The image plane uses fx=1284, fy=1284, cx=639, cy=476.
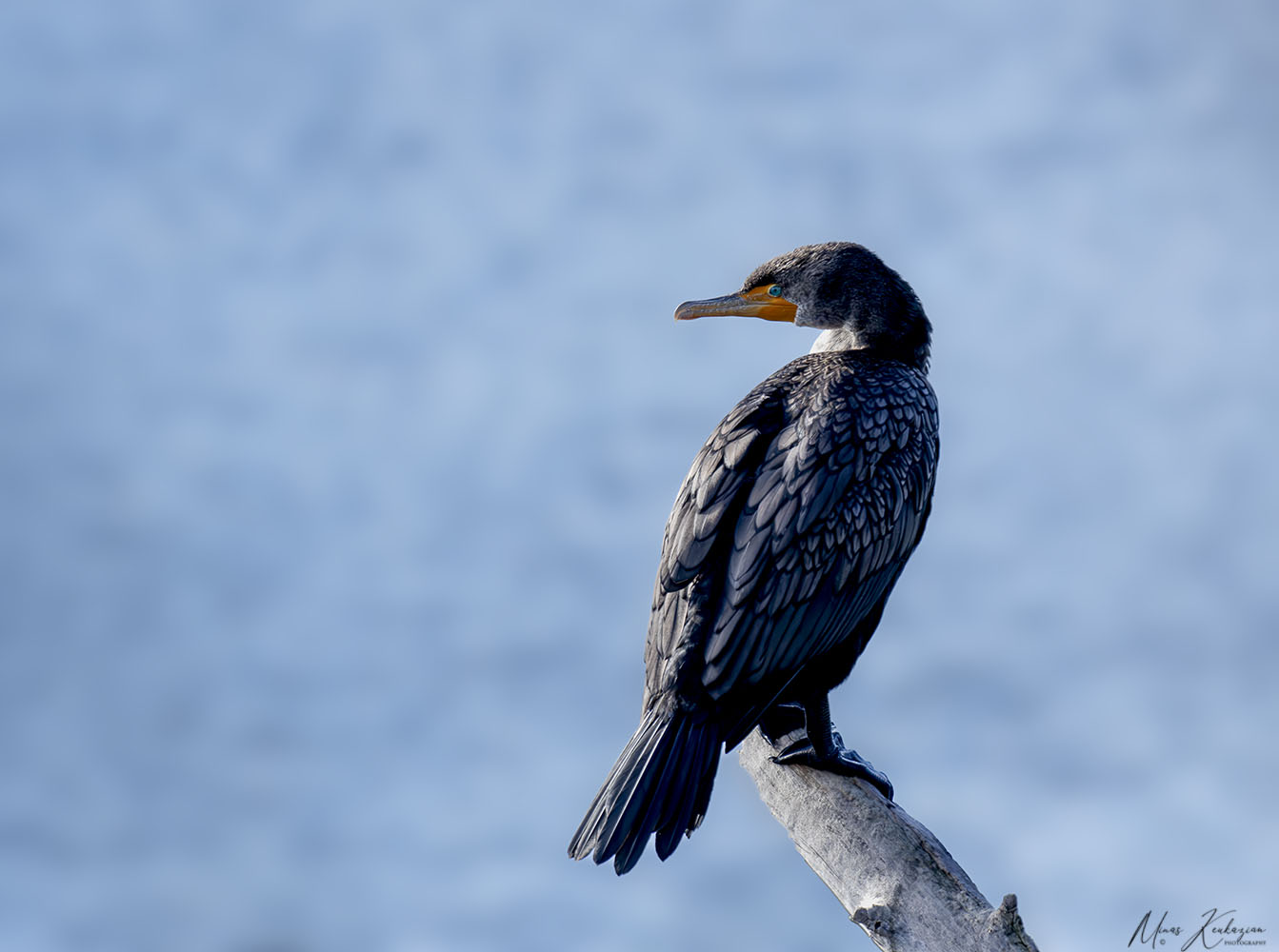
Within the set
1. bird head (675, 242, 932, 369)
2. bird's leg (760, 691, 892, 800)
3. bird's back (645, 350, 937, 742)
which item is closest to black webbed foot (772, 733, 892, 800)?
bird's leg (760, 691, 892, 800)

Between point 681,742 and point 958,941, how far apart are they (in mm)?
847

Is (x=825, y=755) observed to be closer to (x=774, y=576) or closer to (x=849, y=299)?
(x=774, y=576)

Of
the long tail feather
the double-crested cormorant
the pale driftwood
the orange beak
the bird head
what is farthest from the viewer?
the orange beak

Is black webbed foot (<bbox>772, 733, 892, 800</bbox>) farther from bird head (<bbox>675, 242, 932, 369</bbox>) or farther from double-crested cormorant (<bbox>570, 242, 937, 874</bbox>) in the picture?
bird head (<bbox>675, 242, 932, 369</bbox>)

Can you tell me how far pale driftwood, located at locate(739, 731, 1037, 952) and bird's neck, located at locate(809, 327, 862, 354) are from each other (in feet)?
5.09

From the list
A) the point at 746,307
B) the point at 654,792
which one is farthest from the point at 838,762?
the point at 746,307

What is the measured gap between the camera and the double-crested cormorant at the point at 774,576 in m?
3.38

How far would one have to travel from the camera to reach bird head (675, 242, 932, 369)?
4508 millimetres

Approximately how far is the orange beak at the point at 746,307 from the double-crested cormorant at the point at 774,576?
42 centimetres

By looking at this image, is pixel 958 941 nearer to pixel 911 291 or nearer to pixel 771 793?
pixel 771 793

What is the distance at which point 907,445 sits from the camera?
159 inches

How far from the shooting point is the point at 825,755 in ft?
12.3

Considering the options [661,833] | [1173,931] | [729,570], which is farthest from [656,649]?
[1173,931]

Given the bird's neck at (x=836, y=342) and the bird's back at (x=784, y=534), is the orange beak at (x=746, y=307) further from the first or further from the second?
the bird's back at (x=784, y=534)
